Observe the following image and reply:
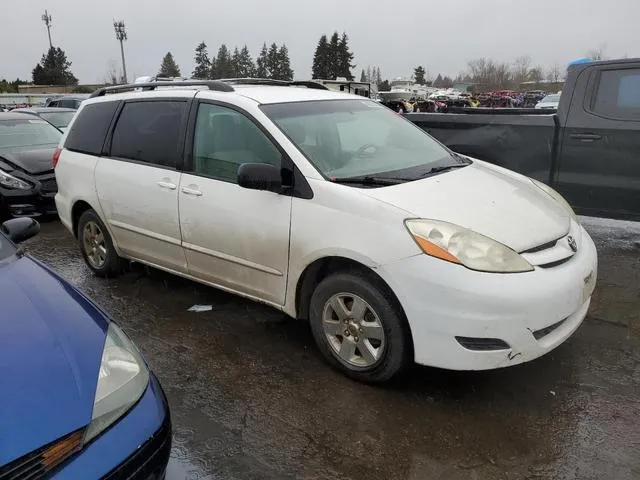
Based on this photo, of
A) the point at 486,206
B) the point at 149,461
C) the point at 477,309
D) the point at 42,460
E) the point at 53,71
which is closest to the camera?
the point at 42,460

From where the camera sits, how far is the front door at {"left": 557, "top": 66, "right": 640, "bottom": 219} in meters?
5.07

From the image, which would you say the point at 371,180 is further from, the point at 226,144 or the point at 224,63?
the point at 224,63

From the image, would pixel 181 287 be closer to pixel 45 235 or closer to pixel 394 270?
pixel 394 270

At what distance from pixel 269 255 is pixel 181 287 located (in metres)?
1.73

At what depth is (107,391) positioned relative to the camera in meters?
2.04

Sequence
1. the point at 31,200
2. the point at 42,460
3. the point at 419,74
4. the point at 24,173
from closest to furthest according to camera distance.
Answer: the point at 42,460 → the point at 31,200 → the point at 24,173 → the point at 419,74

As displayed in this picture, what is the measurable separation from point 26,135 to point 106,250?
195 inches

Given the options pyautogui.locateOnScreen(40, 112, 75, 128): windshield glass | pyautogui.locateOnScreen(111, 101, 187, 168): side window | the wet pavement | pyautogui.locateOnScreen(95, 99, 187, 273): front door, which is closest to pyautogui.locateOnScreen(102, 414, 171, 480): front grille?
the wet pavement

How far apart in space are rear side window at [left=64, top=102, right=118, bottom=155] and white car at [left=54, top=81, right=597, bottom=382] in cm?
6

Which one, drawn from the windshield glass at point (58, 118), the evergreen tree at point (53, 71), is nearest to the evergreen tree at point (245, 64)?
the evergreen tree at point (53, 71)

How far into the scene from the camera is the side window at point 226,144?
12.0 feet

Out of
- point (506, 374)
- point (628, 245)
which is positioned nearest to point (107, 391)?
point (506, 374)

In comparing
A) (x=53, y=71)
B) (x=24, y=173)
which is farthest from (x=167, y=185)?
(x=53, y=71)

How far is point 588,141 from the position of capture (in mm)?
5234
